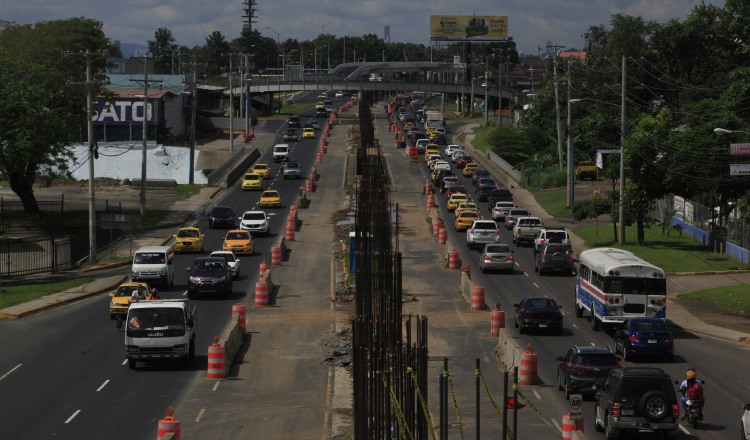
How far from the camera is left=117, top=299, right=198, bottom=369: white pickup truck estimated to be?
35.9m

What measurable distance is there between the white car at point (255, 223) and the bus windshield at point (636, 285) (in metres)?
33.7

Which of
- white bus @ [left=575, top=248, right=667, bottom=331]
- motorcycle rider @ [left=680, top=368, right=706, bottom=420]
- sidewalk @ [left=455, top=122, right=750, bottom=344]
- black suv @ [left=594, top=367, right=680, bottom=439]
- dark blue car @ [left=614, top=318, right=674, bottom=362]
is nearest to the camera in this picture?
black suv @ [left=594, top=367, right=680, bottom=439]

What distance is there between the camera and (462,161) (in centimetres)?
11338

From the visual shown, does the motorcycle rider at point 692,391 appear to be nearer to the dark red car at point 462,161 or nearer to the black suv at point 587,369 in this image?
the black suv at point 587,369

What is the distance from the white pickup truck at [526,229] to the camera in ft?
226

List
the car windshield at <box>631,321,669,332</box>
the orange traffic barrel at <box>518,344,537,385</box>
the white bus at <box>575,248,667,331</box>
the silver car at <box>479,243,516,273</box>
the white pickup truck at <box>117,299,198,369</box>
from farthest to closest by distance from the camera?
the silver car at <box>479,243,516,273</box> < the white bus at <box>575,248,667,331</box> < the car windshield at <box>631,321,669,332</box> < the white pickup truck at <box>117,299,198,369</box> < the orange traffic barrel at <box>518,344,537,385</box>

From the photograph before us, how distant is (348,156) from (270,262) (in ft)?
177

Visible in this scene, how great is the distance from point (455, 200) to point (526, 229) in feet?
54.5

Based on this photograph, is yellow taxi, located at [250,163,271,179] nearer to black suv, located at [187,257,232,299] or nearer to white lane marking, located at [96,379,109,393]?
black suv, located at [187,257,232,299]

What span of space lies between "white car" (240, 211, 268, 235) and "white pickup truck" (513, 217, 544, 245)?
14.4 m

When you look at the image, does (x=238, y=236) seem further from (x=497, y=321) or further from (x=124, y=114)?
(x=124, y=114)

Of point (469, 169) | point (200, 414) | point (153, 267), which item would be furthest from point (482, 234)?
point (469, 169)

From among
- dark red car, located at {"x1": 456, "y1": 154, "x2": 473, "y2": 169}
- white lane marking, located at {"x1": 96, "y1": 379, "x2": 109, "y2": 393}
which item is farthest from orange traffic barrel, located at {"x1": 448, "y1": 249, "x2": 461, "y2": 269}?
dark red car, located at {"x1": 456, "y1": 154, "x2": 473, "y2": 169}

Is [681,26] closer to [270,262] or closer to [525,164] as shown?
[525,164]
